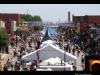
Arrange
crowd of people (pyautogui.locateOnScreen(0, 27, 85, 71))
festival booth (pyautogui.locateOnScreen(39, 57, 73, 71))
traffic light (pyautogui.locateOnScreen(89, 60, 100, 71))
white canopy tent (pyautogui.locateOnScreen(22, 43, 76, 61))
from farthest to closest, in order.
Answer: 1. crowd of people (pyautogui.locateOnScreen(0, 27, 85, 71))
2. white canopy tent (pyautogui.locateOnScreen(22, 43, 76, 61))
3. festival booth (pyautogui.locateOnScreen(39, 57, 73, 71))
4. traffic light (pyautogui.locateOnScreen(89, 60, 100, 71))

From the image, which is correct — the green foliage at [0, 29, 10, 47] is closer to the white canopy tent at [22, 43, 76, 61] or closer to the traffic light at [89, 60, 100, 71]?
the white canopy tent at [22, 43, 76, 61]

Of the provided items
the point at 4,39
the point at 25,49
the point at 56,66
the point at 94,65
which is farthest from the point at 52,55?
the point at 4,39

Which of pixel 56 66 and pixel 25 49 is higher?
pixel 56 66

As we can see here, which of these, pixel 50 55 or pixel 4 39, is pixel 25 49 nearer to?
pixel 4 39

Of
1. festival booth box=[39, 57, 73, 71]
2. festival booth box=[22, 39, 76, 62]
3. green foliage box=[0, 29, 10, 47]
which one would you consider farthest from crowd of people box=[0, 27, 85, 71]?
festival booth box=[39, 57, 73, 71]

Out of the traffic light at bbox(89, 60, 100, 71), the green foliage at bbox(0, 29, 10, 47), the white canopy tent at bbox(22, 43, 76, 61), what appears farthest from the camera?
the green foliage at bbox(0, 29, 10, 47)

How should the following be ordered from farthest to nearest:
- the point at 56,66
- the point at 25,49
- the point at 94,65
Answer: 1. the point at 25,49
2. the point at 56,66
3. the point at 94,65

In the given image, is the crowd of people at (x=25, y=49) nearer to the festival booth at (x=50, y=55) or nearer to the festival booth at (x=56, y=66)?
the festival booth at (x=50, y=55)

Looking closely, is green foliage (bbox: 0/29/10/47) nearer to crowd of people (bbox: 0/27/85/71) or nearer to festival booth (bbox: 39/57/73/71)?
crowd of people (bbox: 0/27/85/71)

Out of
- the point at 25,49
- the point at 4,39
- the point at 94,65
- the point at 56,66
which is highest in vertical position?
the point at 94,65

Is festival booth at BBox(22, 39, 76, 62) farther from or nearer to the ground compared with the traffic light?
nearer to the ground

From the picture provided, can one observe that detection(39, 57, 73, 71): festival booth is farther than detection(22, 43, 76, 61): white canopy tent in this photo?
No

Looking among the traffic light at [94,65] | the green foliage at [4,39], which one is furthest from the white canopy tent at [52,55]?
the green foliage at [4,39]
